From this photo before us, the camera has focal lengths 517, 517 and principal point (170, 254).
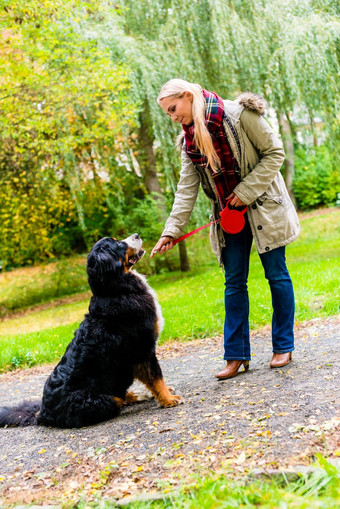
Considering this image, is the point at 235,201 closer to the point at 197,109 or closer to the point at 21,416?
the point at 197,109

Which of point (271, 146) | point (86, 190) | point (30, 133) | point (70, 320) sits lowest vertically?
point (70, 320)

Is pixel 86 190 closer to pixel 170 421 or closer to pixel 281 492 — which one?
pixel 170 421

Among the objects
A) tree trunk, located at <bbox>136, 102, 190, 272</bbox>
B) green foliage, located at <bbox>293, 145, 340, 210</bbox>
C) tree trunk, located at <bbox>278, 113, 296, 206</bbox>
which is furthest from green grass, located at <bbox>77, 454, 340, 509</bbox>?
green foliage, located at <bbox>293, 145, 340, 210</bbox>

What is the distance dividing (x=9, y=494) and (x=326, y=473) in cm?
170

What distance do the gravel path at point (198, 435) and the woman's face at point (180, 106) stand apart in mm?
2020

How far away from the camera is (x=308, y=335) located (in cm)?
525

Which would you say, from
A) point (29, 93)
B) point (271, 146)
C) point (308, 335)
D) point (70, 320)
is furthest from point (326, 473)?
point (29, 93)

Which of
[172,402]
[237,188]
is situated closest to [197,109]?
[237,188]

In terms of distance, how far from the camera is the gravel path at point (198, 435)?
2.72m

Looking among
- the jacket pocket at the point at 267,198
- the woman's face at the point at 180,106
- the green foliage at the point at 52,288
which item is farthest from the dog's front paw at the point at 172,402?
the green foliage at the point at 52,288

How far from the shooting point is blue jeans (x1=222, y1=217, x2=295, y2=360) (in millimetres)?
3963

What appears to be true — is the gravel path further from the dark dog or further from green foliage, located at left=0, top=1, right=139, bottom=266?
green foliage, located at left=0, top=1, right=139, bottom=266

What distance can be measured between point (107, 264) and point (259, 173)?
1.29m

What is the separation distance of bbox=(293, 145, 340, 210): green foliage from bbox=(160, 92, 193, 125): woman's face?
58.0 feet
